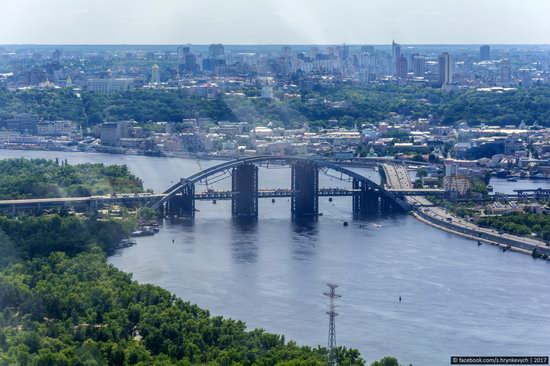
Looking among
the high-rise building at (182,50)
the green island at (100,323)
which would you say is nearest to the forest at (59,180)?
the green island at (100,323)

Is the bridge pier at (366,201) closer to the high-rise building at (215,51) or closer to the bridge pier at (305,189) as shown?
the bridge pier at (305,189)

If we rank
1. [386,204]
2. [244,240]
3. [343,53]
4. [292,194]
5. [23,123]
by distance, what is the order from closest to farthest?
[244,240] < [292,194] < [386,204] < [23,123] < [343,53]

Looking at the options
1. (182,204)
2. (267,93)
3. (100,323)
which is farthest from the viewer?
(267,93)

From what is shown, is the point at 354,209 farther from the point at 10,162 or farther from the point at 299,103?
the point at 299,103

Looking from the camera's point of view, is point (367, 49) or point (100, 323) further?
point (367, 49)

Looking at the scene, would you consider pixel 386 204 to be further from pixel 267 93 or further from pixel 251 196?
pixel 267 93

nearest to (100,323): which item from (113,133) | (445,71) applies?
(113,133)
